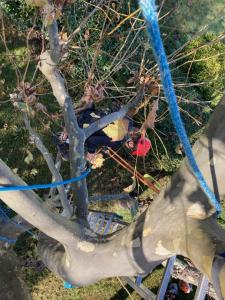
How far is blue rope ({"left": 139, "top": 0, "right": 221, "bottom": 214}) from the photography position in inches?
33.6

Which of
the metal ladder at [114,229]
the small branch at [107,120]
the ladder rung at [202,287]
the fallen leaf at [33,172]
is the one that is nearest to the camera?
the small branch at [107,120]

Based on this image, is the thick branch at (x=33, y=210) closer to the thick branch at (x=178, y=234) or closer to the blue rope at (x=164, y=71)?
the thick branch at (x=178, y=234)

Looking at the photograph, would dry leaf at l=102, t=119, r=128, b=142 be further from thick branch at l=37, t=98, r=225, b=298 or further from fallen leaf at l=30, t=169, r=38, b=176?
fallen leaf at l=30, t=169, r=38, b=176

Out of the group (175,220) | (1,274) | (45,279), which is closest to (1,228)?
(1,274)

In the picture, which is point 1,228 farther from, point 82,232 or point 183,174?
point 183,174

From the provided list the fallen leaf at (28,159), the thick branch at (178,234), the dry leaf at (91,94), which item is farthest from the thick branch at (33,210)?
the fallen leaf at (28,159)

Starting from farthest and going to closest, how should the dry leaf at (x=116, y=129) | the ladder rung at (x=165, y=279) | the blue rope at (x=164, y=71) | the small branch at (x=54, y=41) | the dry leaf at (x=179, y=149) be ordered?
the dry leaf at (x=179, y=149)
the ladder rung at (x=165, y=279)
the dry leaf at (x=116, y=129)
the small branch at (x=54, y=41)
the blue rope at (x=164, y=71)

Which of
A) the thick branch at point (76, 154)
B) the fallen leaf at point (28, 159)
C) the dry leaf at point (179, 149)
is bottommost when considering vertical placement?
the dry leaf at point (179, 149)

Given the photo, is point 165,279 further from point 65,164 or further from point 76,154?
point 76,154

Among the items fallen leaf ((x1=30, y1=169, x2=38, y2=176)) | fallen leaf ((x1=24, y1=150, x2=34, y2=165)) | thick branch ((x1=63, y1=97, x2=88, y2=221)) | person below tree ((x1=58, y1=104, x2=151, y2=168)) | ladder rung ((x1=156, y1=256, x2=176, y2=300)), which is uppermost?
thick branch ((x1=63, y1=97, x2=88, y2=221))

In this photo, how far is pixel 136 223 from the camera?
1431 millimetres

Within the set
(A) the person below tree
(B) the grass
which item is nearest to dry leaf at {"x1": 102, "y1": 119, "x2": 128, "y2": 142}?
(A) the person below tree

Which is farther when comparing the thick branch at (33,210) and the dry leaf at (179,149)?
the dry leaf at (179,149)

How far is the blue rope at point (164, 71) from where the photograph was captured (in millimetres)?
854
